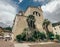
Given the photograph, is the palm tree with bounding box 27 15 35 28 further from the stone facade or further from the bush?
the stone facade

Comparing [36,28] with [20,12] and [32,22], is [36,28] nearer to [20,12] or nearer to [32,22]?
[32,22]

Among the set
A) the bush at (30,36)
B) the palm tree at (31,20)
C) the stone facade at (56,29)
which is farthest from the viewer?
the stone facade at (56,29)

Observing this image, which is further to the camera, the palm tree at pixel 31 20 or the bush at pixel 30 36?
the palm tree at pixel 31 20

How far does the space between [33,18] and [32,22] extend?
124cm

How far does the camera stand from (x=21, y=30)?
4606 centimetres

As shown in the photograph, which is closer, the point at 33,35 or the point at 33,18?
the point at 33,35

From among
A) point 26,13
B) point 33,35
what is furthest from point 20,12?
point 33,35

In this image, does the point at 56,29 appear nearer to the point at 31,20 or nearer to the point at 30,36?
the point at 31,20

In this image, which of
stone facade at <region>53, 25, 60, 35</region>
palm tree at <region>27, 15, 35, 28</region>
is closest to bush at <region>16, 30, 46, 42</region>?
palm tree at <region>27, 15, 35, 28</region>

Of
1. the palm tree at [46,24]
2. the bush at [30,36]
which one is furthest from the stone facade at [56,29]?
the bush at [30,36]

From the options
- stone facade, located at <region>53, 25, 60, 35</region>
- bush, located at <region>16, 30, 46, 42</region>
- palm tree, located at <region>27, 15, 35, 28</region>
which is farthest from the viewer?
stone facade, located at <region>53, 25, 60, 35</region>

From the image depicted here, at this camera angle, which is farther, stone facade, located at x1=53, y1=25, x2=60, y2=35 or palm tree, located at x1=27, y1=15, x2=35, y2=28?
stone facade, located at x1=53, y1=25, x2=60, y2=35

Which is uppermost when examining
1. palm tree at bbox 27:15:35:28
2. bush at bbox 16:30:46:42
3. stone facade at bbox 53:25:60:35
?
palm tree at bbox 27:15:35:28

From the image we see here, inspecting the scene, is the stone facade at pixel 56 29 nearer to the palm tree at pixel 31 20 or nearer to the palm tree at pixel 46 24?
the palm tree at pixel 46 24
